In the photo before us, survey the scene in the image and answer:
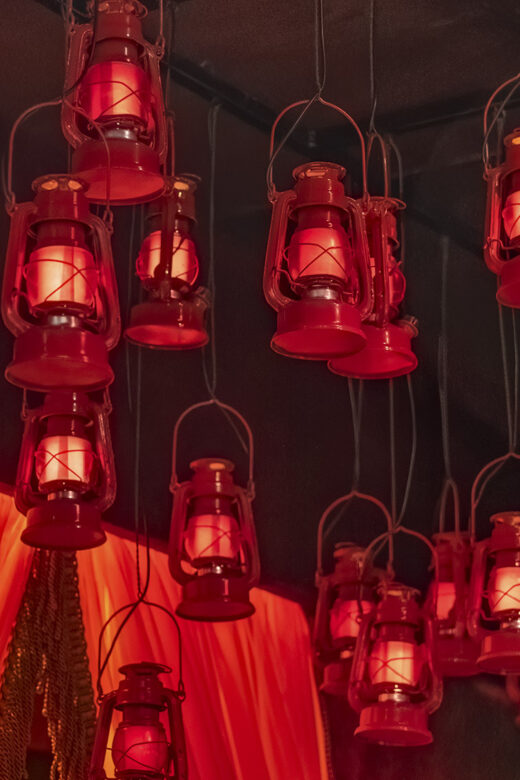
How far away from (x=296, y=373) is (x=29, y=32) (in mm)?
1847

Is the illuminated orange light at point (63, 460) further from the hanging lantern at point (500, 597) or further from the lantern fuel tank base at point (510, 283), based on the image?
the hanging lantern at point (500, 597)

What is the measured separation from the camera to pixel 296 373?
→ 5262mm

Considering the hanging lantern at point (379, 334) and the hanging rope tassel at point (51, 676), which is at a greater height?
the hanging lantern at point (379, 334)

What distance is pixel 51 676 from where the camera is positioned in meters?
3.86

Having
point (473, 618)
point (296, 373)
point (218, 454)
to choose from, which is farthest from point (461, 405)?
point (473, 618)

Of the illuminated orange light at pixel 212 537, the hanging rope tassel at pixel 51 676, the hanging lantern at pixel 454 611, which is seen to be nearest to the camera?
the illuminated orange light at pixel 212 537

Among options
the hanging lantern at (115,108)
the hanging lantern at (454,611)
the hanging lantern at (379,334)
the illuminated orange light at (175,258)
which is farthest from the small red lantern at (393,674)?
the hanging lantern at (115,108)

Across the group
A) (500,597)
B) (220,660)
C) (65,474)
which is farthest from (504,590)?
(220,660)

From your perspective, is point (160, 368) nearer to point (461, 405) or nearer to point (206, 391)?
point (206, 391)

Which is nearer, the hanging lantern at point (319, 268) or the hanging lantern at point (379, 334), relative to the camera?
the hanging lantern at point (319, 268)

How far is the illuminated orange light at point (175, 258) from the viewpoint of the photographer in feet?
10.7

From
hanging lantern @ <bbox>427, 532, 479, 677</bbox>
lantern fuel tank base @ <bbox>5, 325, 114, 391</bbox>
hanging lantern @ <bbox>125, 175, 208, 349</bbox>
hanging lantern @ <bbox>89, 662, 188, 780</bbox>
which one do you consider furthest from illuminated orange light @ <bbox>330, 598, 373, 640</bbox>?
lantern fuel tank base @ <bbox>5, 325, 114, 391</bbox>

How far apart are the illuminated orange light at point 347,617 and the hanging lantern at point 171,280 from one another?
56.2 inches

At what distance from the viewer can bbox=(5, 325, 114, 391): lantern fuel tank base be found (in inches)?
102
